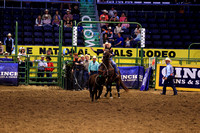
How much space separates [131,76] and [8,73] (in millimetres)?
6371

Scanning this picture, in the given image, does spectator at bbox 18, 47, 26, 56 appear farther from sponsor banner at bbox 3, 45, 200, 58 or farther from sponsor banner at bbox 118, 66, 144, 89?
sponsor banner at bbox 118, 66, 144, 89

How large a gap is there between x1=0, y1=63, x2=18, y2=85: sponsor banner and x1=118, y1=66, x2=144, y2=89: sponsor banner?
18.1 ft

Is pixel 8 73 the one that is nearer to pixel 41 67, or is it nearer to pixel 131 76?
pixel 41 67

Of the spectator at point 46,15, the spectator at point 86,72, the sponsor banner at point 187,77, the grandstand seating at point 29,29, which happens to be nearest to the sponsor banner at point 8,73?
the grandstand seating at point 29,29

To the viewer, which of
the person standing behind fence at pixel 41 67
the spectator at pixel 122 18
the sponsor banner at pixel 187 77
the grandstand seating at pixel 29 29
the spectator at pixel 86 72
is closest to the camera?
the spectator at pixel 86 72

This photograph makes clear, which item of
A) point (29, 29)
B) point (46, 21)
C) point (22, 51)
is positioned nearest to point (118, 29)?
point (46, 21)

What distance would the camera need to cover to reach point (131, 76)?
20703 mm

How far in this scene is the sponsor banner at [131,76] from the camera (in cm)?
2062

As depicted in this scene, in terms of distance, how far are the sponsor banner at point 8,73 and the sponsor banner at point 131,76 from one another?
18.1ft

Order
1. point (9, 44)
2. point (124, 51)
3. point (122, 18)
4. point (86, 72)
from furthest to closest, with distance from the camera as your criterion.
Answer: point (122, 18) → point (124, 51) → point (9, 44) → point (86, 72)

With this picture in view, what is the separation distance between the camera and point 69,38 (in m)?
24.8

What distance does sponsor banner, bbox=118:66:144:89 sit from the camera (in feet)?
67.7

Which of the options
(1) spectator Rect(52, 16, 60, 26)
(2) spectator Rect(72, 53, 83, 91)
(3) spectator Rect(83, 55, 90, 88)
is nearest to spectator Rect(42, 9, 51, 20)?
(1) spectator Rect(52, 16, 60, 26)

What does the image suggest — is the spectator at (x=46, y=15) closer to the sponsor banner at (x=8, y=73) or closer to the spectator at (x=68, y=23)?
the spectator at (x=68, y=23)
